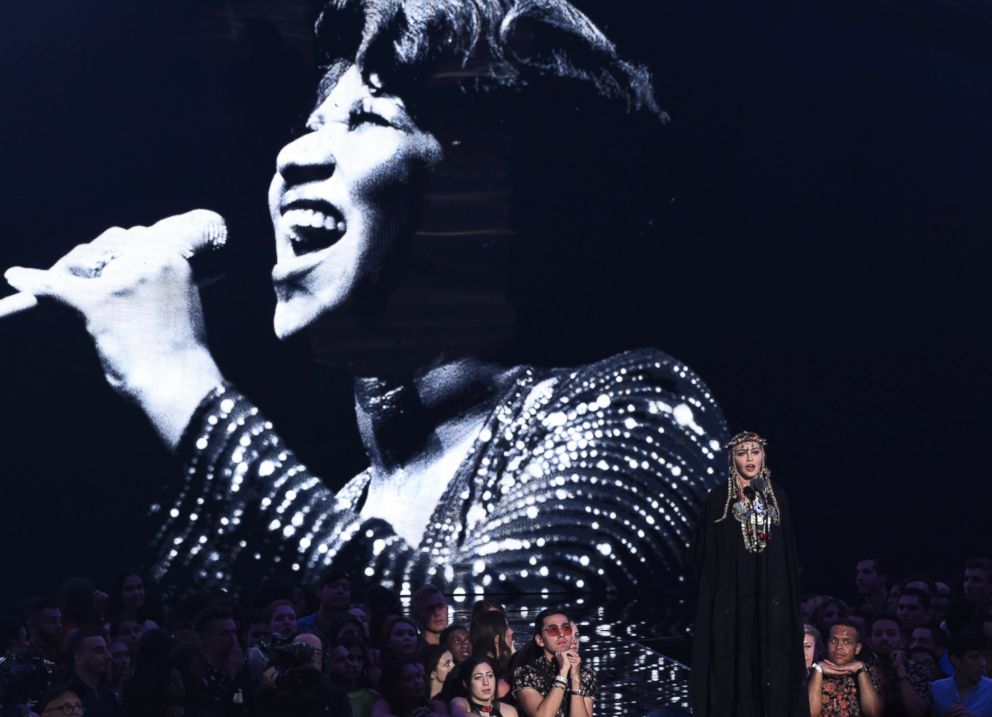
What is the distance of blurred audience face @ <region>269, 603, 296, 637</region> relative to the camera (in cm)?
511

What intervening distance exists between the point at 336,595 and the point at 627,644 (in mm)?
2034

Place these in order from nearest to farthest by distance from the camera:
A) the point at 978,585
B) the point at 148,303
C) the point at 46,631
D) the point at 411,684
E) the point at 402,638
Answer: the point at 411,684
the point at 402,638
the point at 46,631
the point at 978,585
the point at 148,303

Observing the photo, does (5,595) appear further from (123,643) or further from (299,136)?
(123,643)

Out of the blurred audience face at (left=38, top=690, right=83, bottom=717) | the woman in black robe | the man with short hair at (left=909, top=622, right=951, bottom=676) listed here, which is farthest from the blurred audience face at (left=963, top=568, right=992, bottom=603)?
the blurred audience face at (left=38, top=690, right=83, bottom=717)

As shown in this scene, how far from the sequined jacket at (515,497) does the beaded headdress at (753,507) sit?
5.10m

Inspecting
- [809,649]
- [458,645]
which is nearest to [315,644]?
[458,645]

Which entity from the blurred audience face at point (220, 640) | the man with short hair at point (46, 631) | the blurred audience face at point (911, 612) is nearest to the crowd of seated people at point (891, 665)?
the blurred audience face at point (911, 612)

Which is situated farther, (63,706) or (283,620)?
(283,620)

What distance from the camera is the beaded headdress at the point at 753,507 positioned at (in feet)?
13.1

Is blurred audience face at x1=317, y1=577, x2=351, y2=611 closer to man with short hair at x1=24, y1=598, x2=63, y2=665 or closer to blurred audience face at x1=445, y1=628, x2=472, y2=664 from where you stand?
blurred audience face at x1=445, y1=628, x2=472, y2=664

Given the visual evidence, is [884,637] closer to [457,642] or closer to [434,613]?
[457,642]

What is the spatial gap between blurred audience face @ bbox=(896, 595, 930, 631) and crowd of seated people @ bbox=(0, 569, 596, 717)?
2073mm

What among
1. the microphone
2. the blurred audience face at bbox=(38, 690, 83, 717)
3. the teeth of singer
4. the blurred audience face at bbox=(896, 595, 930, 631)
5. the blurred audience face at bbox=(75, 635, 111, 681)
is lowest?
the blurred audience face at bbox=(38, 690, 83, 717)

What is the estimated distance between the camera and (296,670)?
381 cm
